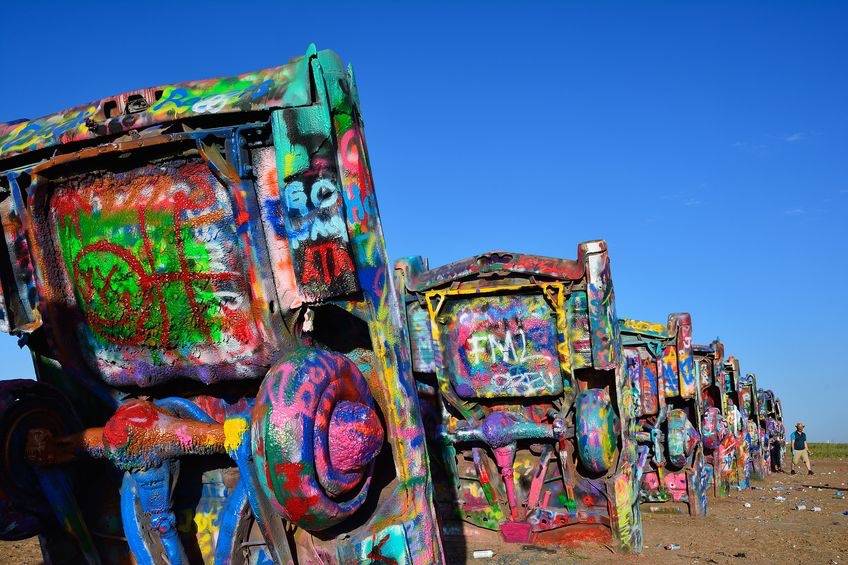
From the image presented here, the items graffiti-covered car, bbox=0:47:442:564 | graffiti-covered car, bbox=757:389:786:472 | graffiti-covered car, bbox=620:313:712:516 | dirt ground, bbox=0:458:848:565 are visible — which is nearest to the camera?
graffiti-covered car, bbox=0:47:442:564

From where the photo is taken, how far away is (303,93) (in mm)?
3926

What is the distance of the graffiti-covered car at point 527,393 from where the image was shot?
25.1 ft

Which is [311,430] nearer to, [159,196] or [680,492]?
→ [159,196]

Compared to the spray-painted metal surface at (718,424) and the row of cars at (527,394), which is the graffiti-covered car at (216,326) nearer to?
the row of cars at (527,394)

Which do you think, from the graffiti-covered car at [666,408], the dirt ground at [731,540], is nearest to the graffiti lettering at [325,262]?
the dirt ground at [731,540]

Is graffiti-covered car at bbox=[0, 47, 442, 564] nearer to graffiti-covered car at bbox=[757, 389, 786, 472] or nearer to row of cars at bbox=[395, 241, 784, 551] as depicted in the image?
row of cars at bbox=[395, 241, 784, 551]

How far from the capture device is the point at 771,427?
21344mm

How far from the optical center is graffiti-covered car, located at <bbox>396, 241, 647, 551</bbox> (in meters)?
7.66

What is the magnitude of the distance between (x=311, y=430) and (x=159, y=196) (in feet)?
4.87

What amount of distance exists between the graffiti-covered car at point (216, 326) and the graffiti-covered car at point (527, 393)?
355 cm

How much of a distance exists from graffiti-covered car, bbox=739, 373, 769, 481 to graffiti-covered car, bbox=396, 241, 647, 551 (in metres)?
10.4

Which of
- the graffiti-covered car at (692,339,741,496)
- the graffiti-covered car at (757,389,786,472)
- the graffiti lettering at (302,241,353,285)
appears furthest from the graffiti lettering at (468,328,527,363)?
the graffiti-covered car at (757,389,786,472)

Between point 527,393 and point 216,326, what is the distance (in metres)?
4.30

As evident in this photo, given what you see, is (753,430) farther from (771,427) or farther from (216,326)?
(216,326)
